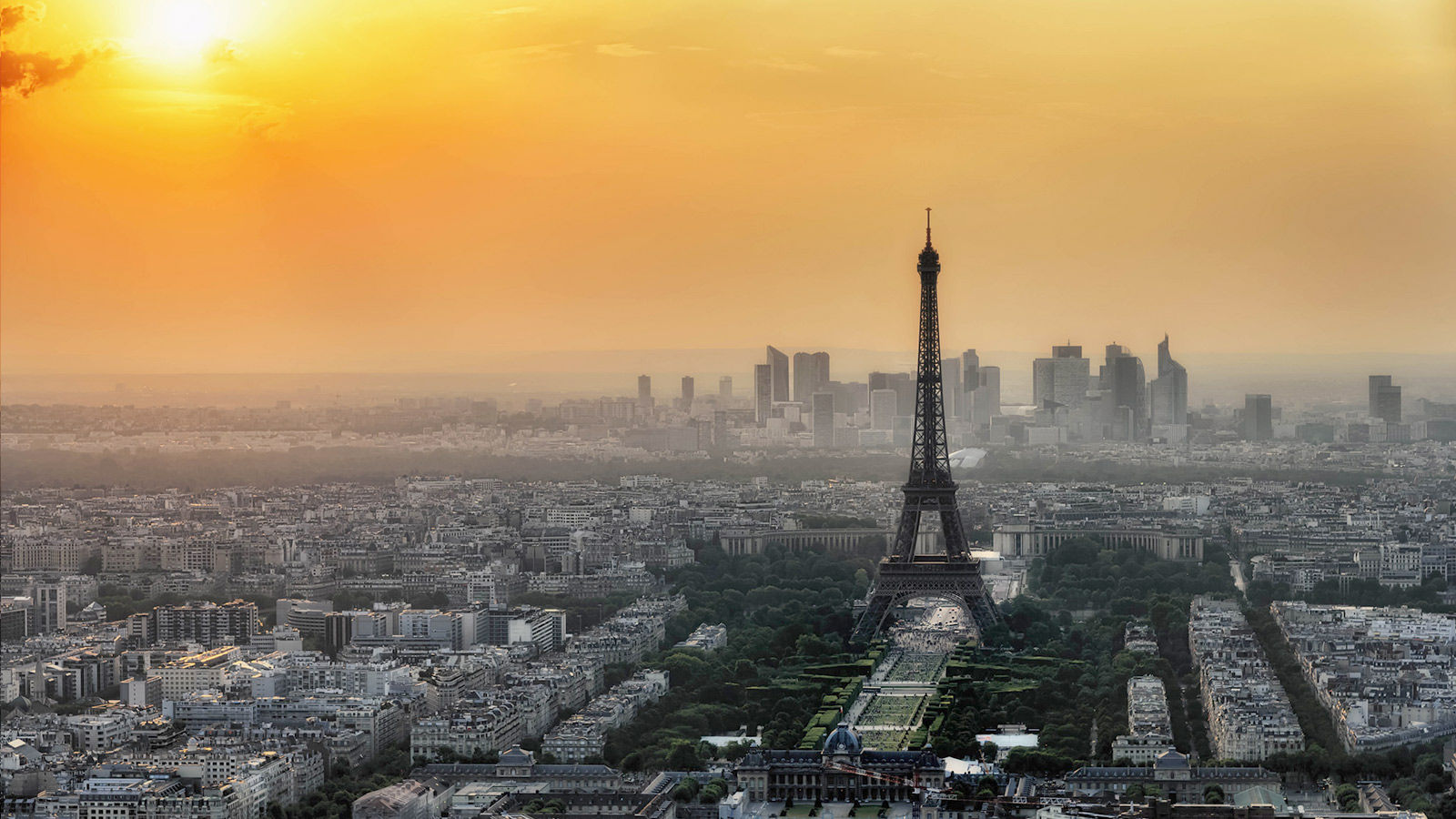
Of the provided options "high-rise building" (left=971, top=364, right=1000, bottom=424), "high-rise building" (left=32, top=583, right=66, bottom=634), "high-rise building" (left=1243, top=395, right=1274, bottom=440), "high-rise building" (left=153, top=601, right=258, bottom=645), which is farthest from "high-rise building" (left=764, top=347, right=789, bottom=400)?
"high-rise building" (left=153, top=601, right=258, bottom=645)

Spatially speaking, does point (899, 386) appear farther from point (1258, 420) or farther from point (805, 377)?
point (1258, 420)

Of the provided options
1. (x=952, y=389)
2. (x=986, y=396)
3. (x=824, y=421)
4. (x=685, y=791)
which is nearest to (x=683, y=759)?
(x=685, y=791)

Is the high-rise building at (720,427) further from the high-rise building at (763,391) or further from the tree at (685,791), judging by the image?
the tree at (685,791)

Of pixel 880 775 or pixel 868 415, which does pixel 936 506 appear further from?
pixel 868 415

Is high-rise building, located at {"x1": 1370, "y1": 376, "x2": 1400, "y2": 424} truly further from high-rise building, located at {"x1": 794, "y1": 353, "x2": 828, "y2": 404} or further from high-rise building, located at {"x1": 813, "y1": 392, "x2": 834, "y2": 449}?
high-rise building, located at {"x1": 813, "y1": 392, "x2": 834, "y2": 449}

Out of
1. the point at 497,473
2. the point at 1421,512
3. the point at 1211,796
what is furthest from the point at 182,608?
the point at 497,473
